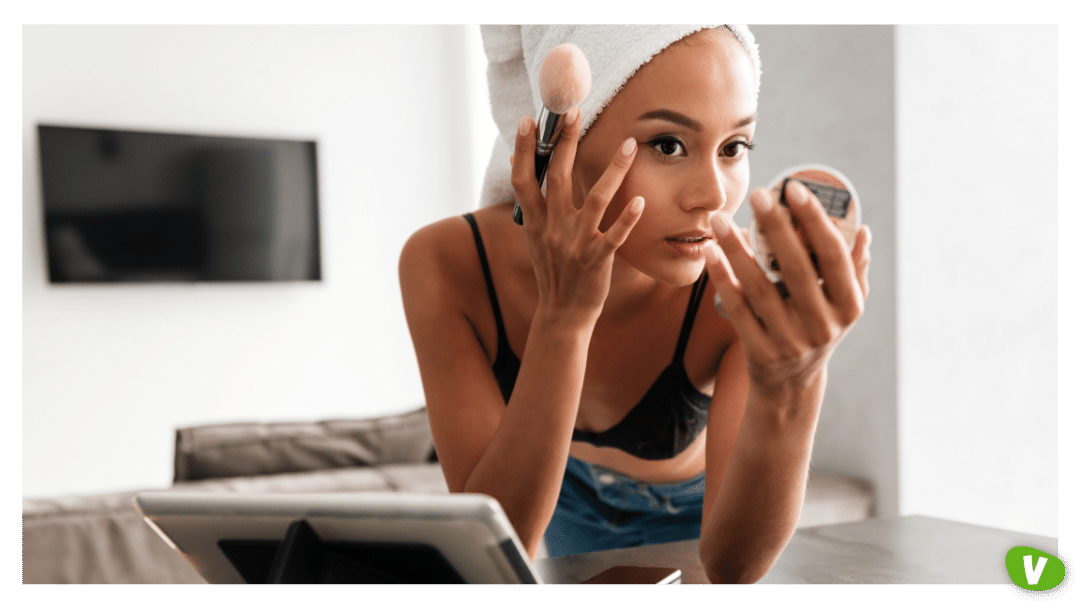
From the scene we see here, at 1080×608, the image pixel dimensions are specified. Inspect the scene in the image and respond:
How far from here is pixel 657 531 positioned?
761 millimetres

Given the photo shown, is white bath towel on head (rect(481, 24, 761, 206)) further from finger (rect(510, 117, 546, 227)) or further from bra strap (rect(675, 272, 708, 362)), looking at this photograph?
bra strap (rect(675, 272, 708, 362))

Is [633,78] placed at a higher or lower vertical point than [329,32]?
lower

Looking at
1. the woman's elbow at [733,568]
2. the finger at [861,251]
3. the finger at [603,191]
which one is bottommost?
the woman's elbow at [733,568]

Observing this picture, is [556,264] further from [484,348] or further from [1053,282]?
[1053,282]

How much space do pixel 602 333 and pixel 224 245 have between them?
Answer: 54 centimetres

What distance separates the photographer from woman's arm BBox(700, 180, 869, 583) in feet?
1.04

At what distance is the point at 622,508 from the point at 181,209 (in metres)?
0.65

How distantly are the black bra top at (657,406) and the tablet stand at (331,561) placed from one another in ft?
0.81

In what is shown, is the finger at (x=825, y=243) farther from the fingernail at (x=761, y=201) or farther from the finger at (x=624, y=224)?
the finger at (x=624, y=224)

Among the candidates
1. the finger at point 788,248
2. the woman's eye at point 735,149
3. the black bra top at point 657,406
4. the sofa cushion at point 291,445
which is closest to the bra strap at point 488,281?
the black bra top at point 657,406

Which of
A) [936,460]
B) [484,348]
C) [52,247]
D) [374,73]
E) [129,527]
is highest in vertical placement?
[374,73]

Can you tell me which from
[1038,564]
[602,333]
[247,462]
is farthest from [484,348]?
[247,462]

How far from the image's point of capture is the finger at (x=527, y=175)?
0.45 metres

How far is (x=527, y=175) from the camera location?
0.45m
